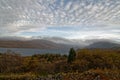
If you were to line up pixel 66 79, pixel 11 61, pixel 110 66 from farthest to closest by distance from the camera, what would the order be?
pixel 11 61 < pixel 110 66 < pixel 66 79

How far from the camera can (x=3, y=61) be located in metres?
31.1

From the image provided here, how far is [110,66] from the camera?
27969mm

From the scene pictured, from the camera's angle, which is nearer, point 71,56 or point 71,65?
point 71,65

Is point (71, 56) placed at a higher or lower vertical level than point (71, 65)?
higher

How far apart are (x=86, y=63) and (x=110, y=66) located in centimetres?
278

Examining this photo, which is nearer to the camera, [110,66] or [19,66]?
[110,66]

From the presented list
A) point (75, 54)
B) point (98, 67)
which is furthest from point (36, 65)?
point (98, 67)

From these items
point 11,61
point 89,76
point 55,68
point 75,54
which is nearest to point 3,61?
point 11,61

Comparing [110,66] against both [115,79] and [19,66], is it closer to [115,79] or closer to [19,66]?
[115,79]

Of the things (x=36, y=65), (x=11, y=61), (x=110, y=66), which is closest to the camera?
(x=110, y=66)

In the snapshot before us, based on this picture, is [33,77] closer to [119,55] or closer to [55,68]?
[55,68]

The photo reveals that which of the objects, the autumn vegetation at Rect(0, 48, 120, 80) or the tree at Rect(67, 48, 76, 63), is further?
the tree at Rect(67, 48, 76, 63)

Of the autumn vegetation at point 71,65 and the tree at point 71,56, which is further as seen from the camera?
the tree at point 71,56

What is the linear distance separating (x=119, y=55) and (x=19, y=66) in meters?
12.3
